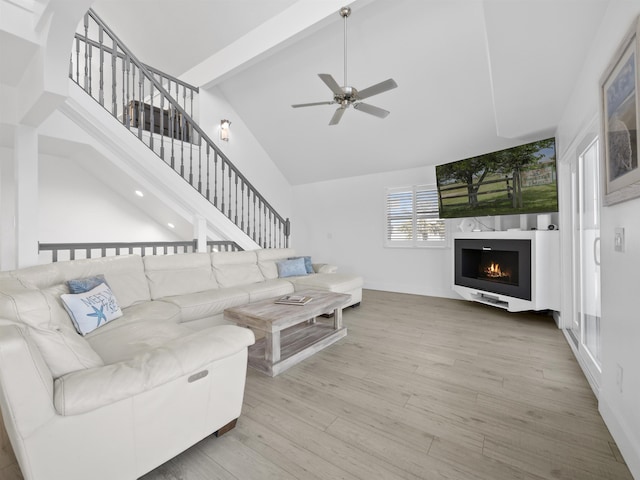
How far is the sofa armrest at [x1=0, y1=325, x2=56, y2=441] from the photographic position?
→ 1.04m

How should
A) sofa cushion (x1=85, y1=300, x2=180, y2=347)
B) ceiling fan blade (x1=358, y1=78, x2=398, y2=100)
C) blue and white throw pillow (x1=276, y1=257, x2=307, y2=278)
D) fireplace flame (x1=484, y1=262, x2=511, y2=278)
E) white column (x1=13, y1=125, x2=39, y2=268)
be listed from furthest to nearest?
blue and white throw pillow (x1=276, y1=257, x2=307, y2=278)
fireplace flame (x1=484, y1=262, x2=511, y2=278)
white column (x1=13, y1=125, x2=39, y2=268)
ceiling fan blade (x1=358, y1=78, x2=398, y2=100)
sofa cushion (x1=85, y1=300, x2=180, y2=347)

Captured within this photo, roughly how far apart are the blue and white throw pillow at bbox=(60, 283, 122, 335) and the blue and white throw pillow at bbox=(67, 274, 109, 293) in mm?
69

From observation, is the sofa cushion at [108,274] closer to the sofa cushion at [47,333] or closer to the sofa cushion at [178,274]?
the sofa cushion at [178,274]

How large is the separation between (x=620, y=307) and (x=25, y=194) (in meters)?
4.92

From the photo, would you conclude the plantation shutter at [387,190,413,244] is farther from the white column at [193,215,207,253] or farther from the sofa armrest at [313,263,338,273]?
the white column at [193,215,207,253]

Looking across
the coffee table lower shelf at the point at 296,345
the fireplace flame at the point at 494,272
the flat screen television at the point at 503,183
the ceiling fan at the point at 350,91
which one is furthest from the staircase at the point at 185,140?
the fireplace flame at the point at 494,272

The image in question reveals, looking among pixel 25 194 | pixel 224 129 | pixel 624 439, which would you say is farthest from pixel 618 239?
pixel 224 129

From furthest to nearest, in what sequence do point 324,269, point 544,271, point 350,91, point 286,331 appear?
Answer: point 324,269
point 544,271
point 286,331
point 350,91

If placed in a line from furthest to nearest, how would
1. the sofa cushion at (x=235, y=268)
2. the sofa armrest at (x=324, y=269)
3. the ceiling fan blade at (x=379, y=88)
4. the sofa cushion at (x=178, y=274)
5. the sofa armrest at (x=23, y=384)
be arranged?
1. the sofa armrest at (x=324, y=269)
2. the sofa cushion at (x=235, y=268)
3. the sofa cushion at (x=178, y=274)
4. the ceiling fan blade at (x=379, y=88)
5. the sofa armrest at (x=23, y=384)

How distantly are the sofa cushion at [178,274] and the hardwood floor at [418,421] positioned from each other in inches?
61.2

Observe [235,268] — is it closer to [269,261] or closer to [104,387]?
[269,261]

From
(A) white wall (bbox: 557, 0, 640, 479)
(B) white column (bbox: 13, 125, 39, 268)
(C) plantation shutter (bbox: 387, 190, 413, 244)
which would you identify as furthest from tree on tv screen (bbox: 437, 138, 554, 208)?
(B) white column (bbox: 13, 125, 39, 268)

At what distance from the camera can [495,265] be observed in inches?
173

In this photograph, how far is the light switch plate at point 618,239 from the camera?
1.64m
